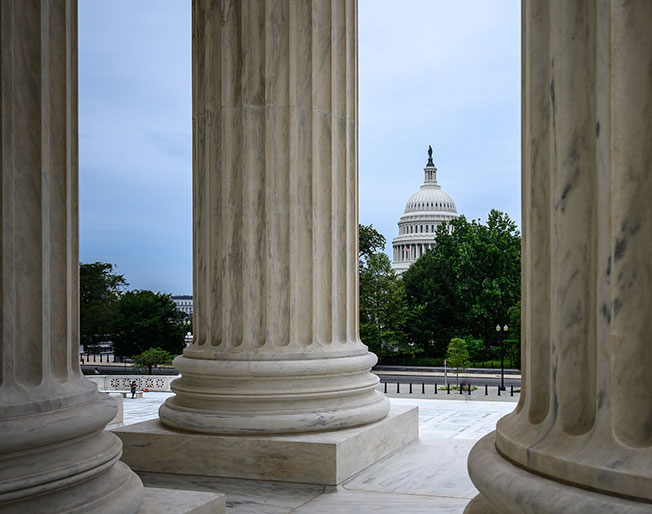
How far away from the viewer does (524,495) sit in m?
13.1

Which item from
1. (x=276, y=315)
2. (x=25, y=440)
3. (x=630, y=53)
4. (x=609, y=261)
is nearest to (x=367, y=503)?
(x=276, y=315)

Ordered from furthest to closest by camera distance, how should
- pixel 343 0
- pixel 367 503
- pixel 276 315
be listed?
pixel 343 0 < pixel 276 315 < pixel 367 503

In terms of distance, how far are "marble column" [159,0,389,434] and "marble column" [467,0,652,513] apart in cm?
1925

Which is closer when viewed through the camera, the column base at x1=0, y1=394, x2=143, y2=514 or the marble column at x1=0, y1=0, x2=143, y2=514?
the column base at x1=0, y1=394, x2=143, y2=514

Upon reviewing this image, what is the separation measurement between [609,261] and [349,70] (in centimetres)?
2756

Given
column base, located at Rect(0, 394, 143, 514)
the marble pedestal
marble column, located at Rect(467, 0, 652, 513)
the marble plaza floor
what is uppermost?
marble column, located at Rect(467, 0, 652, 513)

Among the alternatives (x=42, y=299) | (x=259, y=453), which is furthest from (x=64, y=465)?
(x=259, y=453)

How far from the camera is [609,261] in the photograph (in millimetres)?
12633

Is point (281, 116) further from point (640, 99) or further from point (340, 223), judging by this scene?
point (640, 99)

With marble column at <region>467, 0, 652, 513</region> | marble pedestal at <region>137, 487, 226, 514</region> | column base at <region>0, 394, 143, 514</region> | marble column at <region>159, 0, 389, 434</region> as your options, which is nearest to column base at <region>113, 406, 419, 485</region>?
marble column at <region>159, 0, 389, 434</region>

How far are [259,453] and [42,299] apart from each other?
54.0ft

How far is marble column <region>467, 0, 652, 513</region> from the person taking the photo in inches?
482

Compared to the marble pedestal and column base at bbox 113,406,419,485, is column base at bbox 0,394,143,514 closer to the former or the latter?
the marble pedestal

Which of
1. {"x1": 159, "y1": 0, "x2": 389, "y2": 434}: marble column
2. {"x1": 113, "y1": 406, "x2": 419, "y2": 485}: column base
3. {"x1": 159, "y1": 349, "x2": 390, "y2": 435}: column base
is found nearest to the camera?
{"x1": 113, "y1": 406, "x2": 419, "y2": 485}: column base
